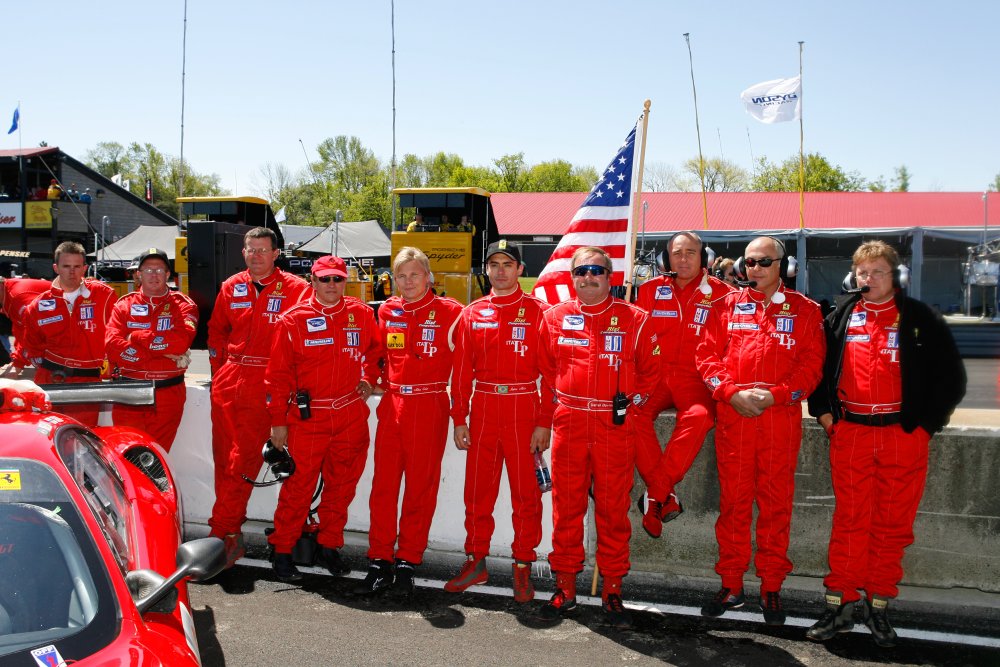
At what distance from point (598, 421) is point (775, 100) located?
55.2 feet

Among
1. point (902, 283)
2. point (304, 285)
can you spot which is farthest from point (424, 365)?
point (902, 283)

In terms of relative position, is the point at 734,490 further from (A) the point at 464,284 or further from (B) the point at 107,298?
(A) the point at 464,284

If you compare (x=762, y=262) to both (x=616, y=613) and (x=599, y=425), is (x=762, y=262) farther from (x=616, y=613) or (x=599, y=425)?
(x=616, y=613)

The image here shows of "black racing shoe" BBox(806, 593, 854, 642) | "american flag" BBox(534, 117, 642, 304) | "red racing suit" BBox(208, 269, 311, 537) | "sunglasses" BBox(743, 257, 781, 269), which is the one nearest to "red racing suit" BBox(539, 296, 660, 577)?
"sunglasses" BBox(743, 257, 781, 269)

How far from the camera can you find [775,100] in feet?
63.0

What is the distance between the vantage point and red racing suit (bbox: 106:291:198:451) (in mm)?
5934

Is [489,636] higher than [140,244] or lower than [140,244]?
lower

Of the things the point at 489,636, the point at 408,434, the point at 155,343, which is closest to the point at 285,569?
the point at 408,434

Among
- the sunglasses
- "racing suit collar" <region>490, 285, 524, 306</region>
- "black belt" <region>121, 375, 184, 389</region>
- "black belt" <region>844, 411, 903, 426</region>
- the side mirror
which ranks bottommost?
the side mirror

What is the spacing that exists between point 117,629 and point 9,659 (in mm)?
288

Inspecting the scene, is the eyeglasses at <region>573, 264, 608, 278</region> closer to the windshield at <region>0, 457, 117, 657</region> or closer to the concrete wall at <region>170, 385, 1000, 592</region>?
the concrete wall at <region>170, 385, 1000, 592</region>

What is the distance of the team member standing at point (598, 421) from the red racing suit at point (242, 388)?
2128 millimetres

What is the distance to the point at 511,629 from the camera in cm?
448

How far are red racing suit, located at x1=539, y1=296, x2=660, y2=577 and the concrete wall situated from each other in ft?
1.67
